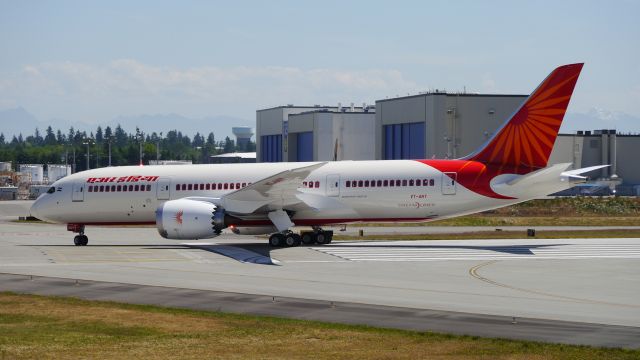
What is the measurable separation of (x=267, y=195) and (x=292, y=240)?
7.96ft

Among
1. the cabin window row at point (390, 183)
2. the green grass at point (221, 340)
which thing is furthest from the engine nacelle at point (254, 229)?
the green grass at point (221, 340)

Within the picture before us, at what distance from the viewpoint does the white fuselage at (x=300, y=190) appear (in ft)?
137

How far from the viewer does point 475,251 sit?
38688 mm

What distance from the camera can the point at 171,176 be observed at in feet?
148

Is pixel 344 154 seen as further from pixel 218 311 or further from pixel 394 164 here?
pixel 218 311

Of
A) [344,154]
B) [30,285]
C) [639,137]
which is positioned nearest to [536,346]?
[30,285]

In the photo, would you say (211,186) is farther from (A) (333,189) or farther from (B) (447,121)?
(B) (447,121)

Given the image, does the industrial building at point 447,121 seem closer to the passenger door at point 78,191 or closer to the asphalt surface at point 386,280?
the asphalt surface at point 386,280

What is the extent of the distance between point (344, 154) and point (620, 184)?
3351 centimetres

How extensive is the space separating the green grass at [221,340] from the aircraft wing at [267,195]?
1816 cm

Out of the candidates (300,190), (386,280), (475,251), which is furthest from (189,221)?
(386,280)

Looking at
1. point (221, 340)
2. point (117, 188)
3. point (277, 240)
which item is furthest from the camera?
point (117, 188)

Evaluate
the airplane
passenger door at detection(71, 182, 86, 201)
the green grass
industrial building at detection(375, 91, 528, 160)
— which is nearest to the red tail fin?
the airplane

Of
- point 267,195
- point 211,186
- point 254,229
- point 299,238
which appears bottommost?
point 299,238
